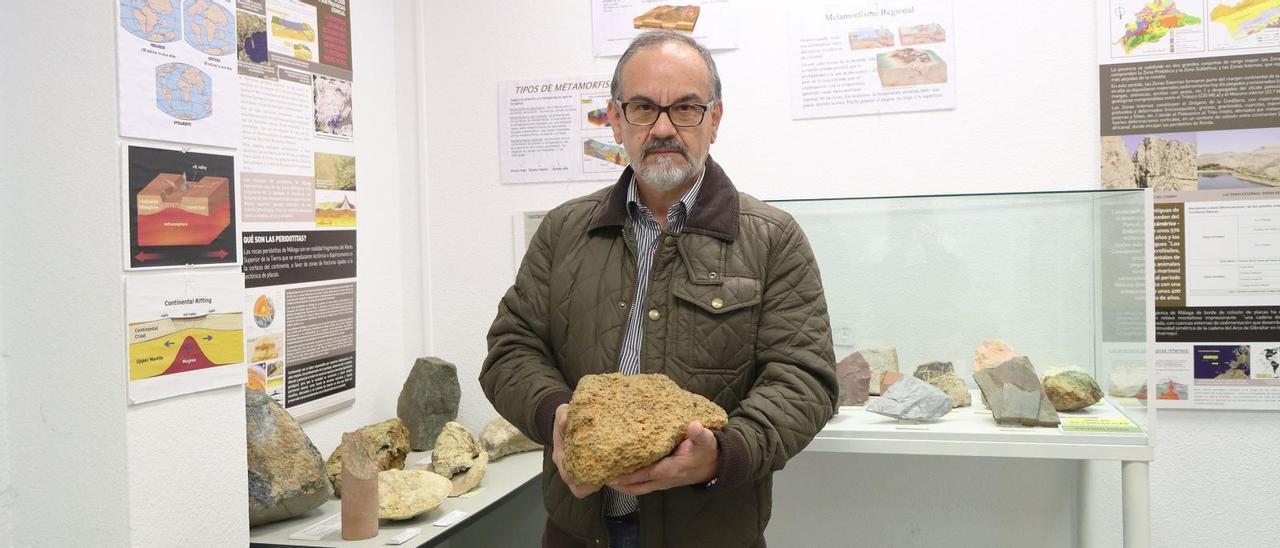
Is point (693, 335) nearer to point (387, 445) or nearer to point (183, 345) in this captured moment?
point (183, 345)

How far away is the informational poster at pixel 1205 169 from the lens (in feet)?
9.44

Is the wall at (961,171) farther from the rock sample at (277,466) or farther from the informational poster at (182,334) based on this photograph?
the informational poster at (182,334)

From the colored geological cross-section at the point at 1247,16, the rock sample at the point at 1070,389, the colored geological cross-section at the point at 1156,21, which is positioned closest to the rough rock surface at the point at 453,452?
the rock sample at the point at 1070,389

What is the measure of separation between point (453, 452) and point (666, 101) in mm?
1500

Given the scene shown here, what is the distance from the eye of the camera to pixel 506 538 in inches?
123

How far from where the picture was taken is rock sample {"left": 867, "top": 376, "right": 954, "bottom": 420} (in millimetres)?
2393

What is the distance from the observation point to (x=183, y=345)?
2.09 metres

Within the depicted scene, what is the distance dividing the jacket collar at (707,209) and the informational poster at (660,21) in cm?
145

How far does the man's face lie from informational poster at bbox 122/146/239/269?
1022 mm

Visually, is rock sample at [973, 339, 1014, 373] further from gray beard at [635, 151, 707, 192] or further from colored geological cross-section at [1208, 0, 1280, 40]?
colored geological cross-section at [1208, 0, 1280, 40]

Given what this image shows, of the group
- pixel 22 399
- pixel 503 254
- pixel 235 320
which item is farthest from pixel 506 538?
pixel 22 399

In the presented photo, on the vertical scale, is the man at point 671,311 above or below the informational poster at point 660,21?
below

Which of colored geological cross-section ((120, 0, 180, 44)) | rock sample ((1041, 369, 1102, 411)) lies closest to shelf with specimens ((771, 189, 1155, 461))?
rock sample ((1041, 369, 1102, 411))

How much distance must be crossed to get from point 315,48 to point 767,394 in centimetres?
216
